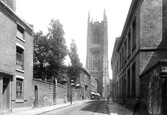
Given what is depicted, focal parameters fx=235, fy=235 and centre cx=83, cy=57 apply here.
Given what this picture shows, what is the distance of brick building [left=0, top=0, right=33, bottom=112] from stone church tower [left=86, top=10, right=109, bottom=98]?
236 feet

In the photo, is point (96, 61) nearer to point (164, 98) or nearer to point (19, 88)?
point (19, 88)

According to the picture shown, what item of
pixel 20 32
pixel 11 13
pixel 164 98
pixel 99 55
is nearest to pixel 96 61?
pixel 99 55

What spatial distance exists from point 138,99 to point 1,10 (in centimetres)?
1109

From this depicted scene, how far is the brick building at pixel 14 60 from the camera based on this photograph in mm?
16594

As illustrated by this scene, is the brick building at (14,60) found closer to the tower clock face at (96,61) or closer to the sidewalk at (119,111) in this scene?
the sidewalk at (119,111)

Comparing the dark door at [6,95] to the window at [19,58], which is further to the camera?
the window at [19,58]

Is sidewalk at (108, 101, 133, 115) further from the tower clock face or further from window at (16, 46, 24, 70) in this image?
the tower clock face

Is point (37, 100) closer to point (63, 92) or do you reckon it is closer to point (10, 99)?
point (10, 99)

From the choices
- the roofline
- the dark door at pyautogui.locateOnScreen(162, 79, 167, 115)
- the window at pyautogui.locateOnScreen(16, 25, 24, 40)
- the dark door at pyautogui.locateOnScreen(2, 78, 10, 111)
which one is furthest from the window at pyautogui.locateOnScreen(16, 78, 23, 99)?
the dark door at pyautogui.locateOnScreen(162, 79, 167, 115)

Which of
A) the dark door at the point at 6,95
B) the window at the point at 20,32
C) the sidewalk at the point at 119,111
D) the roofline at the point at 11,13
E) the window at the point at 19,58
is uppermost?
A: the roofline at the point at 11,13

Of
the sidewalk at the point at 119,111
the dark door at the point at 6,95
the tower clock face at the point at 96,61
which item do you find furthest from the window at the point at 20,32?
the tower clock face at the point at 96,61

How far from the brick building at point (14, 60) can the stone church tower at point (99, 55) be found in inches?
2837

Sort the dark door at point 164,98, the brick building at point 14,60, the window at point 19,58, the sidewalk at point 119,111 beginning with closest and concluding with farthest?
the dark door at point 164,98 → the brick building at point 14,60 → the sidewalk at point 119,111 → the window at point 19,58

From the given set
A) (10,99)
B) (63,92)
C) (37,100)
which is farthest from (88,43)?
(10,99)
